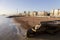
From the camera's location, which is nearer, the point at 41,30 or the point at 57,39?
the point at 57,39

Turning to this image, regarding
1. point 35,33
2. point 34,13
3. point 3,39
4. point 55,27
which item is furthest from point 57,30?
point 34,13

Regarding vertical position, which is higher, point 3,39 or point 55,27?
point 55,27

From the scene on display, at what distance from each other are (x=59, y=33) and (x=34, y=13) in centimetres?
9679

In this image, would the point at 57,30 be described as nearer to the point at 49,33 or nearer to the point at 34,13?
the point at 49,33

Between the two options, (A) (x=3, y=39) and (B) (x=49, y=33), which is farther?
(B) (x=49, y=33)

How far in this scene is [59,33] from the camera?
13.7 meters

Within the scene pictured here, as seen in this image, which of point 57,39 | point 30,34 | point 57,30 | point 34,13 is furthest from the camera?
point 34,13

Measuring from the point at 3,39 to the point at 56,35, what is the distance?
212 inches

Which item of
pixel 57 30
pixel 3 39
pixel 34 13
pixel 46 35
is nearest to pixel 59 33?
pixel 57 30

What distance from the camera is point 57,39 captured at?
11820 mm

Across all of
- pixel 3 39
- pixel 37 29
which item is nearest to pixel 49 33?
pixel 37 29

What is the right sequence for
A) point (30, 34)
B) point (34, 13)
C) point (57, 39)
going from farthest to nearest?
point (34, 13), point (30, 34), point (57, 39)

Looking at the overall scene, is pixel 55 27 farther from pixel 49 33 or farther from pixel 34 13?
pixel 34 13

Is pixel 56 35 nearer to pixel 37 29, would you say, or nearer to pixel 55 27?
pixel 55 27
